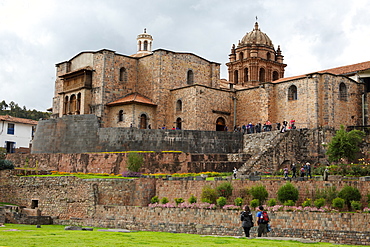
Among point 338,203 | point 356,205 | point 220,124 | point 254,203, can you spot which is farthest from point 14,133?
point 356,205

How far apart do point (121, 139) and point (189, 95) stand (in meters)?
9.21

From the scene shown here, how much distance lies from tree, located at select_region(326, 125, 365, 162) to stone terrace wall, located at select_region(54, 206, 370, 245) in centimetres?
1379

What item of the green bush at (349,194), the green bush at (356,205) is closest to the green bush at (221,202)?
the green bush at (349,194)

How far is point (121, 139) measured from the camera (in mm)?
35719

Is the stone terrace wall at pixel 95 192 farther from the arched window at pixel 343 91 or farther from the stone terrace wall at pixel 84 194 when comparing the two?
the arched window at pixel 343 91

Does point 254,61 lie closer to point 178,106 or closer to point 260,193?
point 178,106

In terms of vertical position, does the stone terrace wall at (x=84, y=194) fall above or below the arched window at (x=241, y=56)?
below

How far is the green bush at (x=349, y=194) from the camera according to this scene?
66.6ft

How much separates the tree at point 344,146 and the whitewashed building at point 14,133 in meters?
36.0

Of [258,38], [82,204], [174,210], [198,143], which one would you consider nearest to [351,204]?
[174,210]

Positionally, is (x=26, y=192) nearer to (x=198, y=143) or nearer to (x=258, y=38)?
(x=198, y=143)

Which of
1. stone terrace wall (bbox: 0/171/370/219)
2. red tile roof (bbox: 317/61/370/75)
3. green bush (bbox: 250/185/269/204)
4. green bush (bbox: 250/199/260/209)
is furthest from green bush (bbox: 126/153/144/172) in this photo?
red tile roof (bbox: 317/61/370/75)

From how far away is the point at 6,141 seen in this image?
55844 mm

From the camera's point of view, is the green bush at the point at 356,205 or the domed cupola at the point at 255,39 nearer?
the green bush at the point at 356,205
